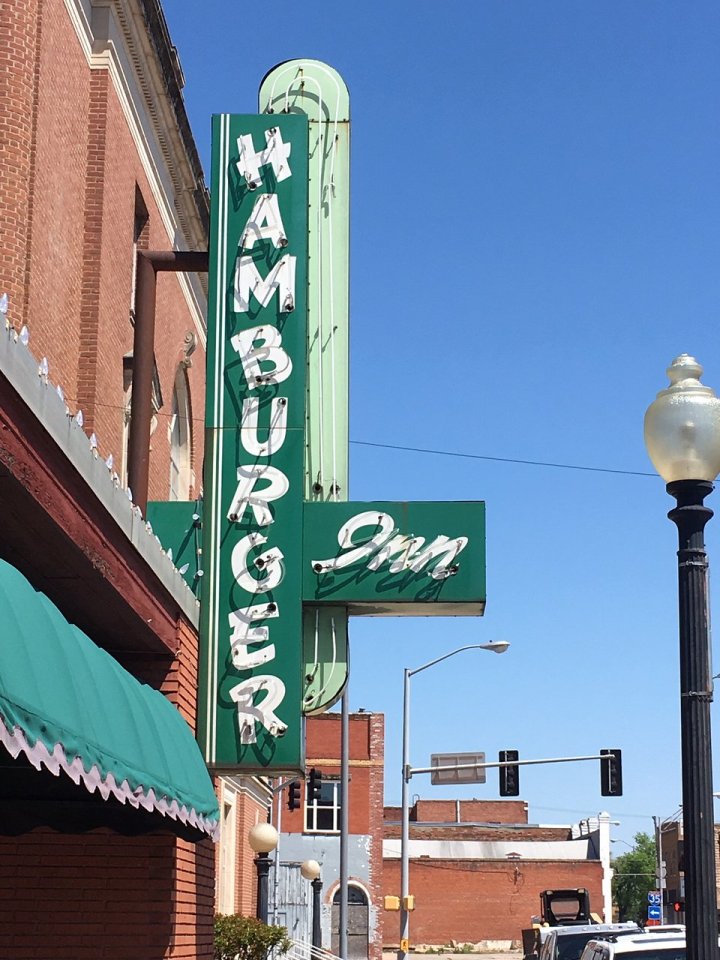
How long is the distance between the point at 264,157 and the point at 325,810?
145ft

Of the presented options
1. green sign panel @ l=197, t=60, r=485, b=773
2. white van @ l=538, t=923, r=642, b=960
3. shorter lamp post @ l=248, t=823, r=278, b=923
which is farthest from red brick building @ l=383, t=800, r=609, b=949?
green sign panel @ l=197, t=60, r=485, b=773

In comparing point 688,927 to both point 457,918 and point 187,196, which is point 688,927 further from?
point 457,918

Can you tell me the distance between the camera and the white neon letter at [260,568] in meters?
13.8

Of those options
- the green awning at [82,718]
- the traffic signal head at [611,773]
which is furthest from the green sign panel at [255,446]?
the traffic signal head at [611,773]

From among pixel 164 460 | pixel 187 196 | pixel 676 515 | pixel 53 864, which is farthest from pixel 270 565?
pixel 187 196

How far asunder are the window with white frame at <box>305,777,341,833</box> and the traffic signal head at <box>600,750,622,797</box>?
18546 millimetres

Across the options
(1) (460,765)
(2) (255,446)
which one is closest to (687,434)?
(2) (255,446)

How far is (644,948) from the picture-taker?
14703 mm

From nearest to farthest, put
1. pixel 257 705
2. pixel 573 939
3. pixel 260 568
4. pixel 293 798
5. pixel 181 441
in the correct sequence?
pixel 257 705, pixel 260 568, pixel 573 939, pixel 181 441, pixel 293 798

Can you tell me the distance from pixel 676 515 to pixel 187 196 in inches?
715

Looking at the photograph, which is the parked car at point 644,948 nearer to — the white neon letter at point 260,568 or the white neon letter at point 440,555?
the white neon letter at point 440,555

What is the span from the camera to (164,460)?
23719 mm

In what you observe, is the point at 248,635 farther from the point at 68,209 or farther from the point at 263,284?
the point at 68,209

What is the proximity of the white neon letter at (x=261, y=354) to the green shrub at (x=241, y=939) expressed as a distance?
1126cm
